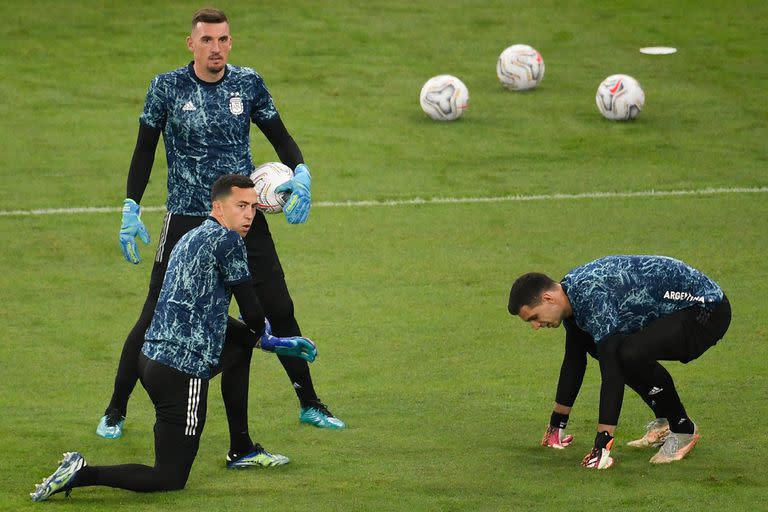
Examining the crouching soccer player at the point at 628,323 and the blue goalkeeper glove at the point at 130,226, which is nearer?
the crouching soccer player at the point at 628,323

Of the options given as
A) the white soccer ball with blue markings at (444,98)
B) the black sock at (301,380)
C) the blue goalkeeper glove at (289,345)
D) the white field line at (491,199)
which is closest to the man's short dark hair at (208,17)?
the blue goalkeeper glove at (289,345)

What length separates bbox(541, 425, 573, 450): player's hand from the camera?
8.57 m

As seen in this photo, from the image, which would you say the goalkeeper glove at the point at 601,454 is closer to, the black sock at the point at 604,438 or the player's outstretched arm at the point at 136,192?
the black sock at the point at 604,438

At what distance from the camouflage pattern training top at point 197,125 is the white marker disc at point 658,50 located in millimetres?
13427

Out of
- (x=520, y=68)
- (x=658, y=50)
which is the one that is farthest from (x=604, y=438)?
(x=658, y=50)

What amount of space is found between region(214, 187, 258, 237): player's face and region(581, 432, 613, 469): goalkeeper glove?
7.99 ft

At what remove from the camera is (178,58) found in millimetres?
20781

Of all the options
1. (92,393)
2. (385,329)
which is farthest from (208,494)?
(385,329)

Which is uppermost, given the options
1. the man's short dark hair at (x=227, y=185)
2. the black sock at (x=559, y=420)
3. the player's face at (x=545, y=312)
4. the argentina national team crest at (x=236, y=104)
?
the argentina national team crest at (x=236, y=104)

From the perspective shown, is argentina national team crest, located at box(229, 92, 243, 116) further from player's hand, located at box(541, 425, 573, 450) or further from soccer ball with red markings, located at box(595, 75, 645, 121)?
soccer ball with red markings, located at box(595, 75, 645, 121)

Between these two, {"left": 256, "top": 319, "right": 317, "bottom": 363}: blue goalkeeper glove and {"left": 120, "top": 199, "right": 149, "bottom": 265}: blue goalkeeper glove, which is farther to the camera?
{"left": 120, "top": 199, "right": 149, "bottom": 265}: blue goalkeeper glove

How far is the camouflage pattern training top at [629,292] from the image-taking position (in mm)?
7957

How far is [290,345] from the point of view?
7832 millimetres

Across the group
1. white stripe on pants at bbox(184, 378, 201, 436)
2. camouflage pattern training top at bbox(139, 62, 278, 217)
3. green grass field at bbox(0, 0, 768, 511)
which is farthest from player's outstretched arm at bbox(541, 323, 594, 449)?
camouflage pattern training top at bbox(139, 62, 278, 217)
